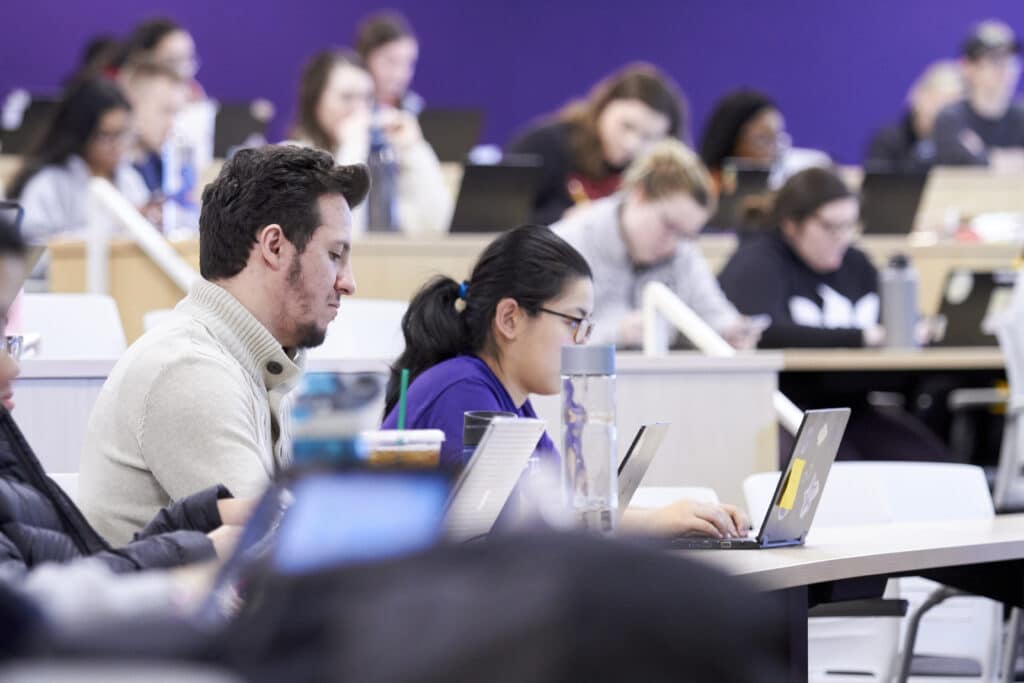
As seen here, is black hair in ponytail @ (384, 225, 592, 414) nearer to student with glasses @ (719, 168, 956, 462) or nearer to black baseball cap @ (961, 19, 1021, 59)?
student with glasses @ (719, 168, 956, 462)

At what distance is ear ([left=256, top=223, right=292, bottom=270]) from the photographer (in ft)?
7.73

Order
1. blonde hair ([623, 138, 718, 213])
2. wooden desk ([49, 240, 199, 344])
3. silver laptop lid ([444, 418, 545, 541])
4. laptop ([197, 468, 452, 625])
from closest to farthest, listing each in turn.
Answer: laptop ([197, 468, 452, 625]) < silver laptop lid ([444, 418, 545, 541]) < wooden desk ([49, 240, 199, 344]) < blonde hair ([623, 138, 718, 213])

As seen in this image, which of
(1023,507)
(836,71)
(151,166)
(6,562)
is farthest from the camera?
(836,71)

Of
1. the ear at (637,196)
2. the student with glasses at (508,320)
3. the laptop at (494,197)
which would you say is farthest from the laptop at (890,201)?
the student with glasses at (508,320)

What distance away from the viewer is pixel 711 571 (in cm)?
84

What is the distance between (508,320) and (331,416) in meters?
1.37

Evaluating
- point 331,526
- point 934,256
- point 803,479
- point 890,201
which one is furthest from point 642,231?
point 331,526

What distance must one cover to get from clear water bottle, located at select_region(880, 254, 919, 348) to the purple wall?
527 centimetres

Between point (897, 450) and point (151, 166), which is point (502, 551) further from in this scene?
point (151, 166)

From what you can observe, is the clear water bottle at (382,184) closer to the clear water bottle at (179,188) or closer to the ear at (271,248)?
the clear water bottle at (179,188)

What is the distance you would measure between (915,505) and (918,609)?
22 cm

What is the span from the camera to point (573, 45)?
10289 mm

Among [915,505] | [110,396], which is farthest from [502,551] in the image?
[915,505]

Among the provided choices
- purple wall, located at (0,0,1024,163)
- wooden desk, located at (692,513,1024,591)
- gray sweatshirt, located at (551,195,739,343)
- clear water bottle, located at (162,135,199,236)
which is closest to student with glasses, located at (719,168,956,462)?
gray sweatshirt, located at (551,195,739,343)
